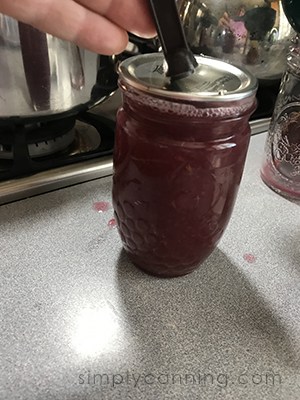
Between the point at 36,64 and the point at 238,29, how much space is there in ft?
1.00

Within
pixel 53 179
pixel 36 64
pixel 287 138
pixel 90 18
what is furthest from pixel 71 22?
pixel 287 138

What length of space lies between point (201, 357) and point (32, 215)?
0.27m

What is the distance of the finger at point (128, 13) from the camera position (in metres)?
0.39

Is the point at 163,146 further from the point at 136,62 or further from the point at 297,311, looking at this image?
the point at 297,311

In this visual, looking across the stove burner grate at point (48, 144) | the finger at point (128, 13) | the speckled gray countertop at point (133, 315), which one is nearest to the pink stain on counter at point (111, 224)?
the speckled gray countertop at point (133, 315)

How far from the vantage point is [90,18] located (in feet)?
1.34

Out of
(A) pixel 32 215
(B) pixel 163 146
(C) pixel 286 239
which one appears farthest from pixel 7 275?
(C) pixel 286 239

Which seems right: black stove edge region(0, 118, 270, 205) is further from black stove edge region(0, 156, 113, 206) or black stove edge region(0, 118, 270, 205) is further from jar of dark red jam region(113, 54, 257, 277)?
jar of dark red jam region(113, 54, 257, 277)

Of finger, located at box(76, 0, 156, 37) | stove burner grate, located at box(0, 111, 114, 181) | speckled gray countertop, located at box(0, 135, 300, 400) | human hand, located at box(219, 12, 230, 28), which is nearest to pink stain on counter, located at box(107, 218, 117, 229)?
speckled gray countertop, located at box(0, 135, 300, 400)

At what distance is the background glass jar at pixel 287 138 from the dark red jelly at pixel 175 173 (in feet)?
0.74

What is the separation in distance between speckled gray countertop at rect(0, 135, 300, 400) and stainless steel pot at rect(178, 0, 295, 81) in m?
0.26

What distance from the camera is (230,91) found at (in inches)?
14.7

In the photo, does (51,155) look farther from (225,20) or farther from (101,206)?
(225,20)

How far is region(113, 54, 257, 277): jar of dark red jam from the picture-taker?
1.20 ft
